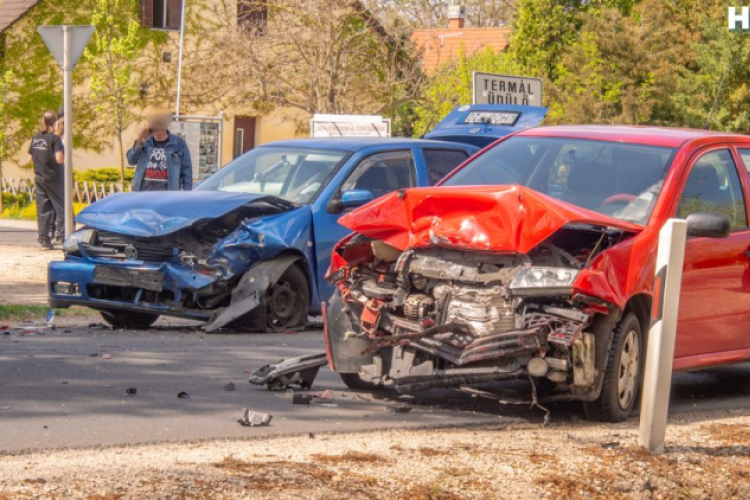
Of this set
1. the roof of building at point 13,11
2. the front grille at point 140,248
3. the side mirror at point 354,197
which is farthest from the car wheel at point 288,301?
the roof of building at point 13,11

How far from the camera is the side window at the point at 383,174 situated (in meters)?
11.7

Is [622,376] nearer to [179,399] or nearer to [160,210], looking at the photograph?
[179,399]

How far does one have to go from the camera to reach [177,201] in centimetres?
1081

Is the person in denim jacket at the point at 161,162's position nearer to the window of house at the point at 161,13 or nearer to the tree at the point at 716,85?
the window of house at the point at 161,13

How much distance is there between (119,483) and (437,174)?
7.66m

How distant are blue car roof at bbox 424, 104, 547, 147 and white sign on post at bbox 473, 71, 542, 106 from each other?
261 centimetres

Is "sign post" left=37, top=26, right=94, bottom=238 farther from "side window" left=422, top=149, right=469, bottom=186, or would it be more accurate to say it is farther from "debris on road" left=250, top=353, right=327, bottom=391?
"debris on road" left=250, top=353, right=327, bottom=391

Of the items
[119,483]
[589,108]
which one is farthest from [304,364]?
[589,108]

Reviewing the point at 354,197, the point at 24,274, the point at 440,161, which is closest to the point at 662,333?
the point at 354,197

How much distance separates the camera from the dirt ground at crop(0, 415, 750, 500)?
5219 mm

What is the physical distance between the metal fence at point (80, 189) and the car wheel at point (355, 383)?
24.7 m

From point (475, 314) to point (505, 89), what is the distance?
15.1 meters

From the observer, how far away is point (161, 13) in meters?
39.1

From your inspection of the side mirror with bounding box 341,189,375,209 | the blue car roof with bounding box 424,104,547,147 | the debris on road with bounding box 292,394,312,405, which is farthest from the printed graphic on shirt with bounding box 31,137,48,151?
the debris on road with bounding box 292,394,312,405
